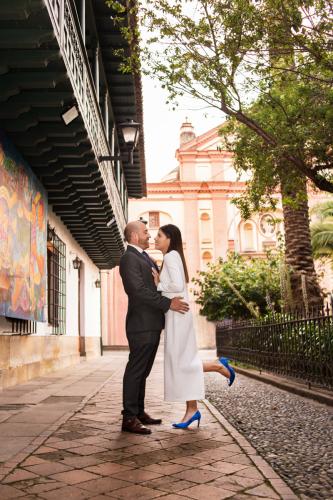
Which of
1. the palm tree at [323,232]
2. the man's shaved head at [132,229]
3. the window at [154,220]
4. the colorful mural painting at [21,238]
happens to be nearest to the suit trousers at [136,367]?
the man's shaved head at [132,229]

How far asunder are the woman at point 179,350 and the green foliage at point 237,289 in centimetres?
1411

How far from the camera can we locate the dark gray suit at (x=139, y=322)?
16.1 ft

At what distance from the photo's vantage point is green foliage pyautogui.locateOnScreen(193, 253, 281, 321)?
1969 centimetres

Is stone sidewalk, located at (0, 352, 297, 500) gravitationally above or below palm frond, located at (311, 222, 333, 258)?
below

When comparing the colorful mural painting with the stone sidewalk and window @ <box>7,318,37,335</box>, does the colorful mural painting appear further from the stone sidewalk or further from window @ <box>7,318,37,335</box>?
the stone sidewalk

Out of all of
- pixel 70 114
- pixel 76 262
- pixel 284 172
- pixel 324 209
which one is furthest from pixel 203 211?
pixel 70 114

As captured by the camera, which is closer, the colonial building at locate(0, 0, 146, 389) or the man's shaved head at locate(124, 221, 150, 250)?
the man's shaved head at locate(124, 221, 150, 250)

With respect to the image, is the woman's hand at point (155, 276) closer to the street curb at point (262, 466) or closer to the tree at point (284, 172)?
the street curb at point (262, 466)

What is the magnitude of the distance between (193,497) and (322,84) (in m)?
8.80

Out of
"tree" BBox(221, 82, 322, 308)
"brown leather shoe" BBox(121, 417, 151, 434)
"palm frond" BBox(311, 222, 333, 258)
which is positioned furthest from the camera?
"palm frond" BBox(311, 222, 333, 258)

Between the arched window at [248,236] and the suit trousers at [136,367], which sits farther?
the arched window at [248,236]

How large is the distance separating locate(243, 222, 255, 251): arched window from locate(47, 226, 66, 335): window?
2436cm

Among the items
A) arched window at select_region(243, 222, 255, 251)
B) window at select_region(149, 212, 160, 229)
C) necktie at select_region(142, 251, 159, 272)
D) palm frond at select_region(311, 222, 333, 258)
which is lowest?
necktie at select_region(142, 251, 159, 272)

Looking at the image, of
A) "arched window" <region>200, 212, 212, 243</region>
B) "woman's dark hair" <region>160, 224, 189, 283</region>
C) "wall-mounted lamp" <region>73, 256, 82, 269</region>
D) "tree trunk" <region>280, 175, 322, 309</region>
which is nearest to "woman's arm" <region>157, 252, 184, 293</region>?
"woman's dark hair" <region>160, 224, 189, 283</region>
